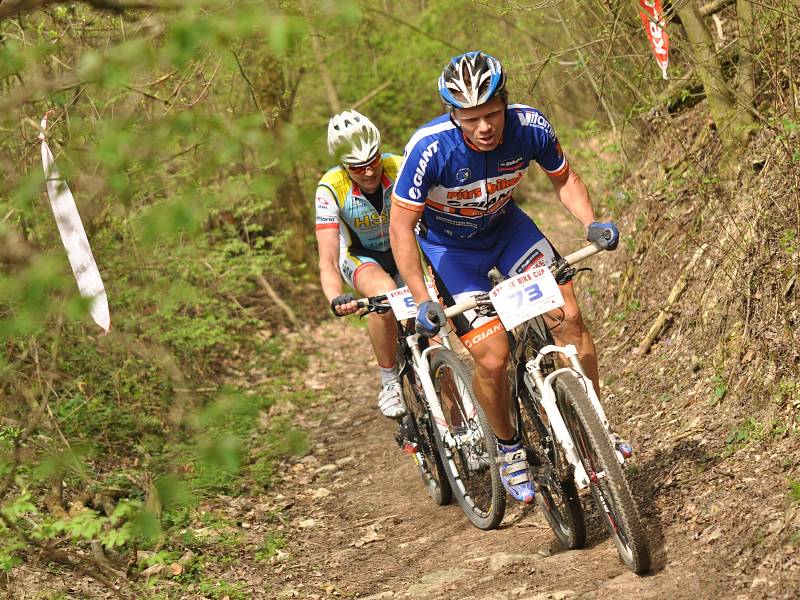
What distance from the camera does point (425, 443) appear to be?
5918 mm

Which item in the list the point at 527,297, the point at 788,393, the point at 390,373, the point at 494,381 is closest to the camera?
the point at 527,297

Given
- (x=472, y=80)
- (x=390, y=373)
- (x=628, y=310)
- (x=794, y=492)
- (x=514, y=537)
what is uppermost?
(x=472, y=80)

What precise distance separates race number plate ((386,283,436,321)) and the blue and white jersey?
590mm

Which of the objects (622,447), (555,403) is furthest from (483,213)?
(622,447)

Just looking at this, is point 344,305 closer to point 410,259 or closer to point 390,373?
point 410,259

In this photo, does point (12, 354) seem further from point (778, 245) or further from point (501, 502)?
point (778, 245)

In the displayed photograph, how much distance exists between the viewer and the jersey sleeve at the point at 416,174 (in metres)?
4.45

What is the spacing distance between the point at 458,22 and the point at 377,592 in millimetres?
12661

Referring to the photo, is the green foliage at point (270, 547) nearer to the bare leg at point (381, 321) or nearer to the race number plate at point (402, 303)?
the bare leg at point (381, 321)

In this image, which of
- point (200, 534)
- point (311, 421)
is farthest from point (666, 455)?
point (311, 421)

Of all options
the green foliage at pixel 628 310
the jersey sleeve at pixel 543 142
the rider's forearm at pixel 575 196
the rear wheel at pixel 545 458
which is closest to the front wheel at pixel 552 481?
the rear wheel at pixel 545 458

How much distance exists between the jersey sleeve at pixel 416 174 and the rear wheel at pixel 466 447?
1.09m

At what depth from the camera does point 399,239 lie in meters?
4.53

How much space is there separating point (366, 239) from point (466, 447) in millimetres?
1630
